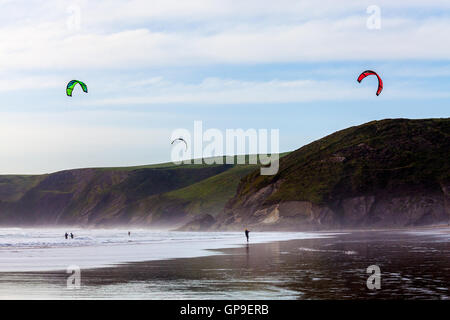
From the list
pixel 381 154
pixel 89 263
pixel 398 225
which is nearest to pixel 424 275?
pixel 89 263

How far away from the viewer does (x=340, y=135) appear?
14575cm

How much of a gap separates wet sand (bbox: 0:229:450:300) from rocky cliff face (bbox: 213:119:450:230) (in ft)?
265

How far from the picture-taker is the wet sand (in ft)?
63.1

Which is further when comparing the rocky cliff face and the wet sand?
the rocky cliff face

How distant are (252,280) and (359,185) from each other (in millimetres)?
100671

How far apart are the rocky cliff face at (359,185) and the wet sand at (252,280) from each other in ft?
265

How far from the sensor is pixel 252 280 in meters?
23.4

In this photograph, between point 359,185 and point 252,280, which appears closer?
point 252,280

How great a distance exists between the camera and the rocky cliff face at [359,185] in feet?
368

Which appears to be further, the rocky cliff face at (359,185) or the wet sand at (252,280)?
the rocky cliff face at (359,185)

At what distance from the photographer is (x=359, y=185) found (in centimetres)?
12100

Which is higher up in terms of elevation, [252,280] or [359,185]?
[359,185]
